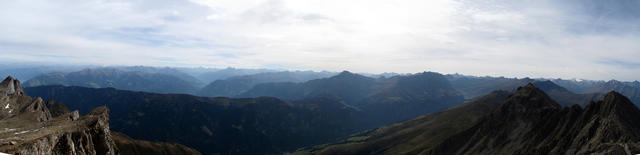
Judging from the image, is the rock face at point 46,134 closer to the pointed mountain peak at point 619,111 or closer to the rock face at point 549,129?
the rock face at point 549,129

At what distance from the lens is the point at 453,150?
15562 centimetres

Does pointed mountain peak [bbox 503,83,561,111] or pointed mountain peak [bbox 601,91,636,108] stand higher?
pointed mountain peak [bbox 601,91,636,108]

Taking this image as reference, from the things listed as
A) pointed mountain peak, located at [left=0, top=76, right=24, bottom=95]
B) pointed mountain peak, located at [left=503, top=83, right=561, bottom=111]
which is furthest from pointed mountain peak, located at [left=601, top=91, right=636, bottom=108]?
pointed mountain peak, located at [left=0, top=76, right=24, bottom=95]

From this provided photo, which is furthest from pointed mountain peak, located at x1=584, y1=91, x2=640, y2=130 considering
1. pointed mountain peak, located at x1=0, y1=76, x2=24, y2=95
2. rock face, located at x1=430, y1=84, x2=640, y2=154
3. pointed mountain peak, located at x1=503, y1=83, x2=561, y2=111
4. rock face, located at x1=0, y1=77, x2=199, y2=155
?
pointed mountain peak, located at x1=0, y1=76, x2=24, y2=95

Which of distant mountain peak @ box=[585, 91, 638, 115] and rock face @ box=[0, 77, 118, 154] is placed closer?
rock face @ box=[0, 77, 118, 154]

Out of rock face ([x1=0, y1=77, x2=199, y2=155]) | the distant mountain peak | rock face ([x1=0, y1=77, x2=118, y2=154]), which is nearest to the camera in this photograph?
rock face ([x1=0, y1=77, x2=118, y2=154])

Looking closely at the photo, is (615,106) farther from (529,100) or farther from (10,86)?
(10,86)

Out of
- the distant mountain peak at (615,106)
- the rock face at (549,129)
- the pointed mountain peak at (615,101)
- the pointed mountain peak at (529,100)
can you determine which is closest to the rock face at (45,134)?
the rock face at (549,129)

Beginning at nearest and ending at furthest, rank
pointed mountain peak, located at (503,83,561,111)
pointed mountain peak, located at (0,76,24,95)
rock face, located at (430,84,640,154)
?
rock face, located at (430,84,640,154)
pointed mountain peak, located at (0,76,24,95)
pointed mountain peak, located at (503,83,561,111)

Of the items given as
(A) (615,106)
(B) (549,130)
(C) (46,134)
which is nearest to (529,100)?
(B) (549,130)

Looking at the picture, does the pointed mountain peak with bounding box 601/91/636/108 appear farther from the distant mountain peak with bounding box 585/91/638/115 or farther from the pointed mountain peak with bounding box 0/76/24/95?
the pointed mountain peak with bounding box 0/76/24/95

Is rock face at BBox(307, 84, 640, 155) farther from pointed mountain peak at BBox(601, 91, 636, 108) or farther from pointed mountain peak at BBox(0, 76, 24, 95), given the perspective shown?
pointed mountain peak at BBox(0, 76, 24, 95)

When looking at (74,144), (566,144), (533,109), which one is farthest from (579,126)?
A: (74,144)

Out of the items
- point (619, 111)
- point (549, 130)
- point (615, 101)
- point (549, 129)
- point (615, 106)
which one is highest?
point (615, 101)
